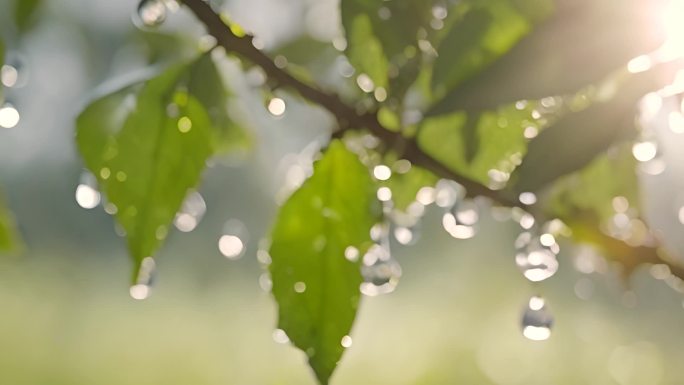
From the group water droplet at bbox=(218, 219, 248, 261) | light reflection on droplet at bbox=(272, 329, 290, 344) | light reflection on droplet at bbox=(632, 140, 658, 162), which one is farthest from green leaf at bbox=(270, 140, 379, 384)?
water droplet at bbox=(218, 219, 248, 261)


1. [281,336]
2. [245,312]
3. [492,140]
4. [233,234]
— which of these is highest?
[492,140]

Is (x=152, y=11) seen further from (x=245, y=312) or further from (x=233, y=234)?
(x=245, y=312)

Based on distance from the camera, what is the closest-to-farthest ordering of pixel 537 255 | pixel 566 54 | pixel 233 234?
pixel 566 54 → pixel 537 255 → pixel 233 234

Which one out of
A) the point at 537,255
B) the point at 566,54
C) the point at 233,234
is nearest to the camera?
the point at 566,54

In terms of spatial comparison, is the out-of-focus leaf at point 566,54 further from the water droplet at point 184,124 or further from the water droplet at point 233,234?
the water droplet at point 233,234

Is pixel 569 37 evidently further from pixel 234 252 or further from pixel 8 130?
pixel 8 130

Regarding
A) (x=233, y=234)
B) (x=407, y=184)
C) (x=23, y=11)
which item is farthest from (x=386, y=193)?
(x=233, y=234)
